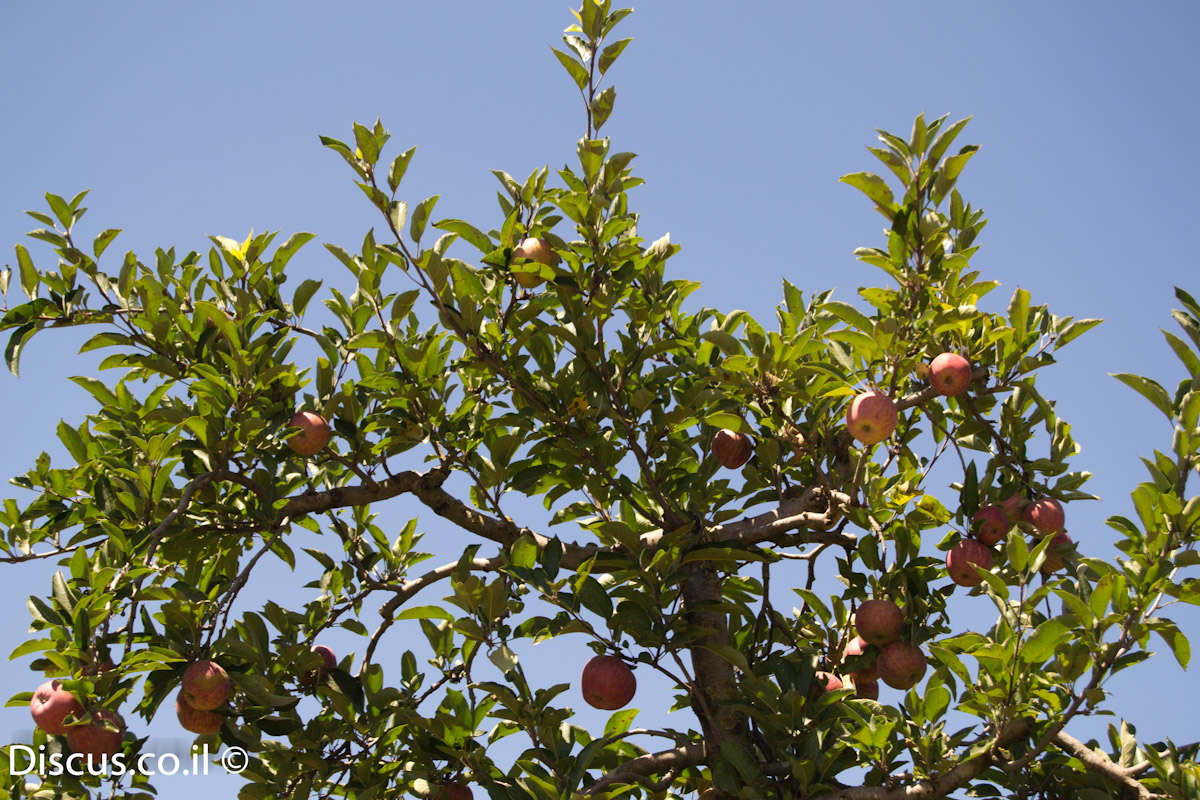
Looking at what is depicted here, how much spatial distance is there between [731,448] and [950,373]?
35.2 inches

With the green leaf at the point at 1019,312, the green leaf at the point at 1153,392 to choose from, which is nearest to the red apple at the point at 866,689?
the green leaf at the point at 1019,312

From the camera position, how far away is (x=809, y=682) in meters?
3.07

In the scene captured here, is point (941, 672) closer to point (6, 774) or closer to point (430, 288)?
point (430, 288)

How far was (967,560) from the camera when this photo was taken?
3.13 metres

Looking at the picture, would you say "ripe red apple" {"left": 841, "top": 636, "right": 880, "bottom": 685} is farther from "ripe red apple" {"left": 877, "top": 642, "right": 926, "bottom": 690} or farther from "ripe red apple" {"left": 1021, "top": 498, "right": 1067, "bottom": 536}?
"ripe red apple" {"left": 1021, "top": 498, "right": 1067, "bottom": 536}

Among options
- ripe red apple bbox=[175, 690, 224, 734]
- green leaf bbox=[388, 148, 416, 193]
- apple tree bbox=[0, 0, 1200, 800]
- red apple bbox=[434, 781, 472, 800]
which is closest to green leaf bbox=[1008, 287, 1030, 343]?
apple tree bbox=[0, 0, 1200, 800]

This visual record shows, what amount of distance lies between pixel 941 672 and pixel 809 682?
47 centimetres

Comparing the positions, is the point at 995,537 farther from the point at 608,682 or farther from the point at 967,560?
the point at 608,682

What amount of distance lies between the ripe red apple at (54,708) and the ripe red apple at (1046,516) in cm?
288

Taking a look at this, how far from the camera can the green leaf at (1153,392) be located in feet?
8.12

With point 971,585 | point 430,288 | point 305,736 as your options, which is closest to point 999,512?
point 971,585

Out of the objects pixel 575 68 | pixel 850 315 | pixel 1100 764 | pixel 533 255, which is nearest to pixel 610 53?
pixel 575 68

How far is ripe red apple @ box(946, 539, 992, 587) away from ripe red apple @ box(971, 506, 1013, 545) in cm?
3

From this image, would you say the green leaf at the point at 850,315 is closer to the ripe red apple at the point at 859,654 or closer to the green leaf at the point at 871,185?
the green leaf at the point at 871,185
